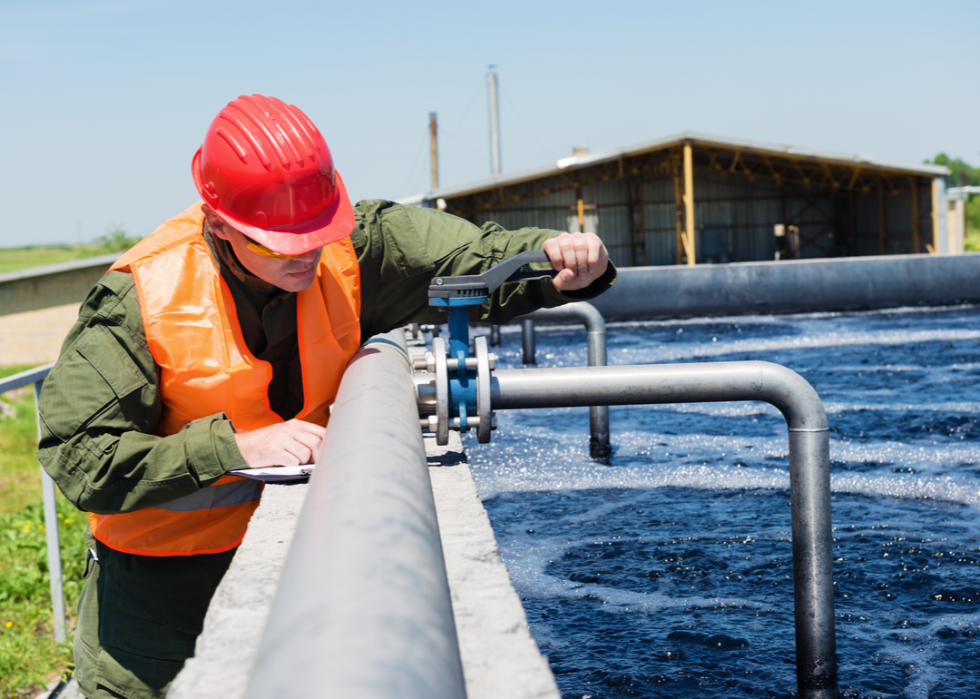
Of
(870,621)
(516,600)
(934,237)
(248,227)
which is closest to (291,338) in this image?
(248,227)

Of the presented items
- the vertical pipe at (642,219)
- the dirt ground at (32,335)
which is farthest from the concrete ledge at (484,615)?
the vertical pipe at (642,219)

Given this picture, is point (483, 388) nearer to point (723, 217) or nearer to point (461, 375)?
point (461, 375)

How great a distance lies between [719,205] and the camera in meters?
27.4

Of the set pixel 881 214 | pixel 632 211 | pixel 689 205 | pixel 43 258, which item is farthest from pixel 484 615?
pixel 43 258

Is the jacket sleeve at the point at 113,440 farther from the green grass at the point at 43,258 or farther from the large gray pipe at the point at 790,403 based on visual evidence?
the green grass at the point at 43,258

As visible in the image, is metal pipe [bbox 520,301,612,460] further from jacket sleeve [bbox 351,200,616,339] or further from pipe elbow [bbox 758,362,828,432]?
pipe elbow [bbox 758,362,828,432]

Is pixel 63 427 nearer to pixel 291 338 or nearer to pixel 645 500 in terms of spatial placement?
pixel 291 338

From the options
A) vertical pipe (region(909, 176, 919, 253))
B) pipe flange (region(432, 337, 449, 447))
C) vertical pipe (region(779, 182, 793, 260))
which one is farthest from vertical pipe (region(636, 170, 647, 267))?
pipe flange (region(432, 337, 449, 447))

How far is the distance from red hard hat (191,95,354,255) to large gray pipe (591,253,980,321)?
13.2 m

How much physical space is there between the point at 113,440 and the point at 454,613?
799 millimetres

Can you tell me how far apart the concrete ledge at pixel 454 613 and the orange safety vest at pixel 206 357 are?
0.23 meters

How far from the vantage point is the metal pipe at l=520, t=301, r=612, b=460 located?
484 centimetres

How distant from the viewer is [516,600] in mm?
1176

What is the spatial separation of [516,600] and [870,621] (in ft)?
7.12
